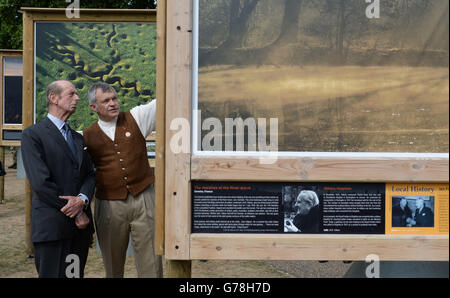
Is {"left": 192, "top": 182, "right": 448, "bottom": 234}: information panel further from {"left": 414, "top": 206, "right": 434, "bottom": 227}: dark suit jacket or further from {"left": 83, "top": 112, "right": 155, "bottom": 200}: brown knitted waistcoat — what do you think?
{"left": 83, "top": 112, "right": 155, "bottom": 200}: brown knitted waistcoat

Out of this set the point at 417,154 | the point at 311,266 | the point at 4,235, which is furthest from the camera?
the point at 4,235

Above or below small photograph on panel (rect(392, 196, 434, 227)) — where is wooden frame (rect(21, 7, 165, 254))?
above

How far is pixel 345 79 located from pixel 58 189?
187 cm

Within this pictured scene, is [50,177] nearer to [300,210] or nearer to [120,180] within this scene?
[120,180]

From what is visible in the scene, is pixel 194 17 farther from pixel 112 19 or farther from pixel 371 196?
pixel 112 19

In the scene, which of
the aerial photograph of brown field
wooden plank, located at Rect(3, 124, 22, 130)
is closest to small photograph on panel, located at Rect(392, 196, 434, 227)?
the aerial photograph of brown field

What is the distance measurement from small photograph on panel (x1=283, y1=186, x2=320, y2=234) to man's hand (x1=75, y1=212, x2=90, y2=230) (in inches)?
54.9

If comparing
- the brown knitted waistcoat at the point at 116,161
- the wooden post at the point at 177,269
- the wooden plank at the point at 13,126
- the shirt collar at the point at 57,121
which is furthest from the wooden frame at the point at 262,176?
the wooden plank at the point at 13,126

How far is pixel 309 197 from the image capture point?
3.02m

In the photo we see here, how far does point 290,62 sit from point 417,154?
0.81 metres

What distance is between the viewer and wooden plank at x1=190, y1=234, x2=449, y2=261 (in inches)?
117

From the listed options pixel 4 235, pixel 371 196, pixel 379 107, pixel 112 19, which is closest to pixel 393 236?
pixel 371 196

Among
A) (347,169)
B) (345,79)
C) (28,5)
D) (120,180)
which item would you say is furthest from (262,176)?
(28,5)

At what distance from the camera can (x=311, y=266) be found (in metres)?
6.10
